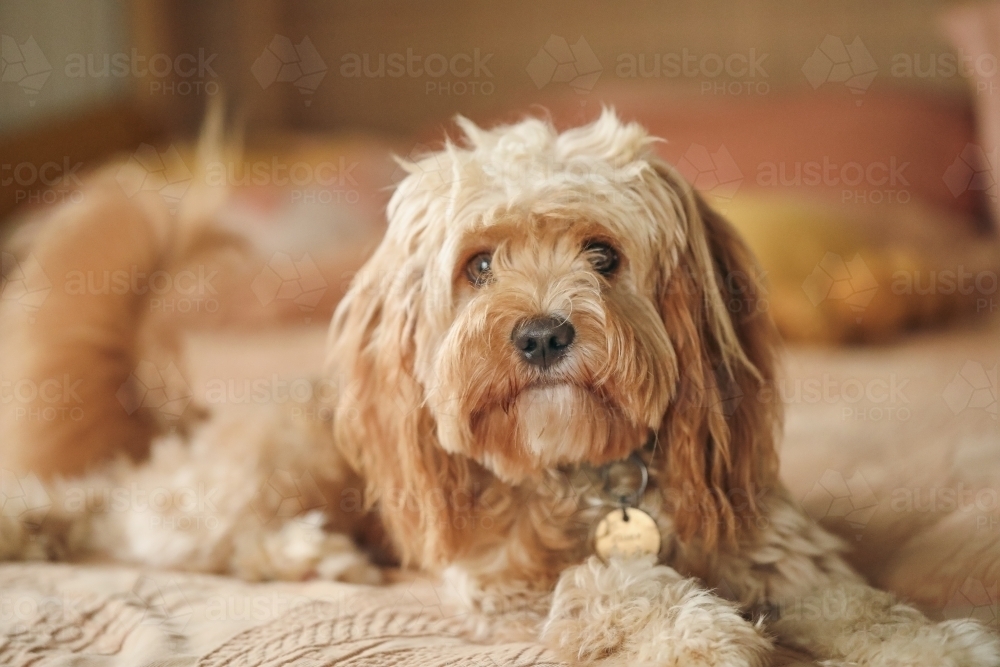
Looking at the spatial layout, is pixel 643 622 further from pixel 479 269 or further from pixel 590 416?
pixel 479 269

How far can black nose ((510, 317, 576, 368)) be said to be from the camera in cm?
133

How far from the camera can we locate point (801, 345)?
2820 mm

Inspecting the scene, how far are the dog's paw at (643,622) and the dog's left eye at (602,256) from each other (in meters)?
0.45

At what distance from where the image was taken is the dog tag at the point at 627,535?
145 cm

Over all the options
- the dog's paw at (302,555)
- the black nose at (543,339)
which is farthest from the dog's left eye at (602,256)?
the dog's paw at (302,555)

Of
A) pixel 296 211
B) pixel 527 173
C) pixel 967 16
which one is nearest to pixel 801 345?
pixel 967 16

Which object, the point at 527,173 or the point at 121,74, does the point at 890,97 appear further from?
the point at 121,74

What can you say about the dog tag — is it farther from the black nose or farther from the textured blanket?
the black nose

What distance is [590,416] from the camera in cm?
137

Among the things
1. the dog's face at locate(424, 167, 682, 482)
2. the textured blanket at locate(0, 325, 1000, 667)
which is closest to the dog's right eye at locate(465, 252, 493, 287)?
the dog's face at locate(424, 167, 682, 482)

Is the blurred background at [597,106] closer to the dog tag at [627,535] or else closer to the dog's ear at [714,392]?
the dog's ear at [714,392]

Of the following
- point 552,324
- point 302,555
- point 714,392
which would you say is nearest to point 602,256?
point 552,324

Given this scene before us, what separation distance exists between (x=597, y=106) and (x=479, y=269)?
1.96m

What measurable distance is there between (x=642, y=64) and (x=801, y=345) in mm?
2181
